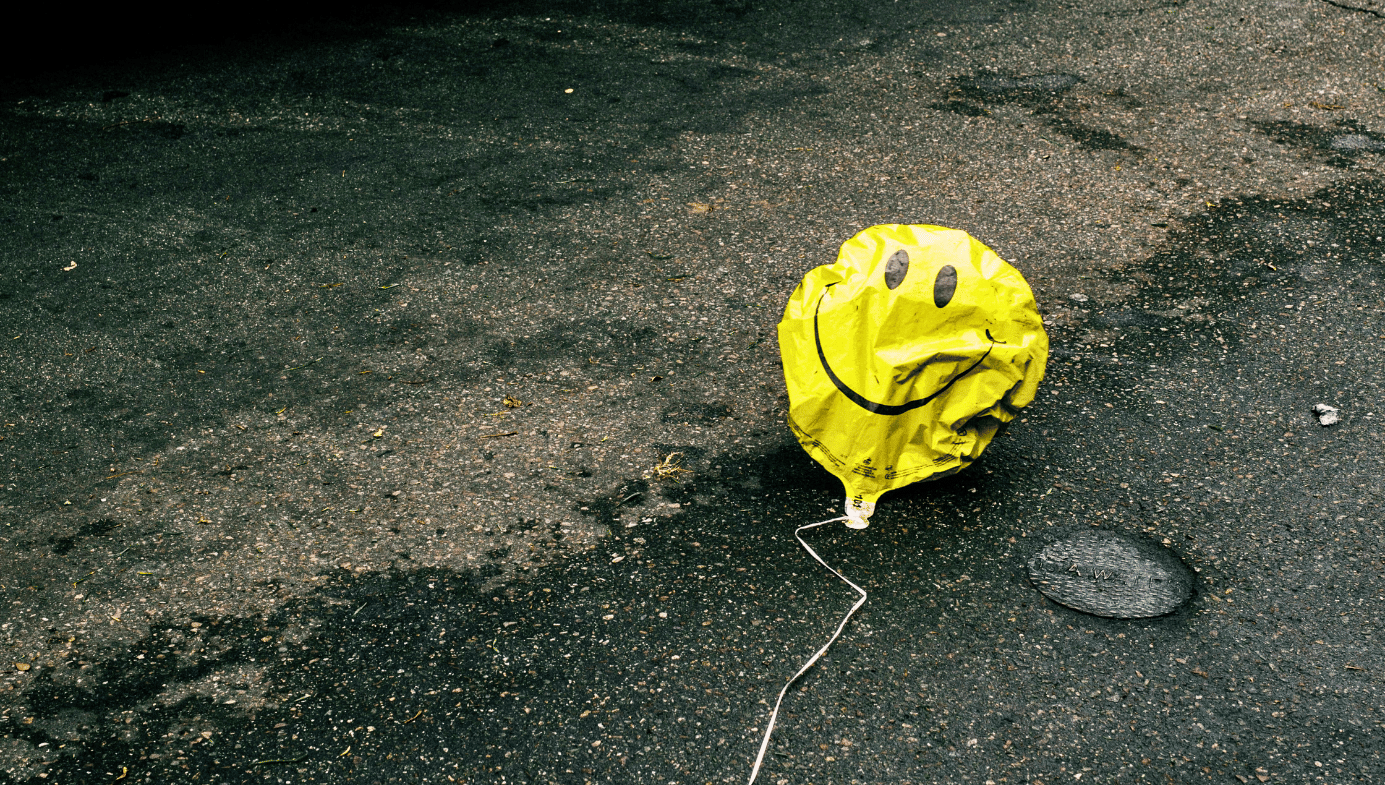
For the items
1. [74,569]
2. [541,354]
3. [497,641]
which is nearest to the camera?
[497,641]

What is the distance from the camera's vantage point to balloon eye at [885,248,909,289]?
10.2 feet

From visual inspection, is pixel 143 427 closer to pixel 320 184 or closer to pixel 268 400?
pixel 268 400

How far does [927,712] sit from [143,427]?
311cm

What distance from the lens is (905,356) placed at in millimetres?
3117

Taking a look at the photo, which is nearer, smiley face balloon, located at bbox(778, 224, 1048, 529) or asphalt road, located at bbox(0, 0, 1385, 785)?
asphalt road, located at bbox(0, 0, 1385, 785)

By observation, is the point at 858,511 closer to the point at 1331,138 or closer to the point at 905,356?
the point at 905,356

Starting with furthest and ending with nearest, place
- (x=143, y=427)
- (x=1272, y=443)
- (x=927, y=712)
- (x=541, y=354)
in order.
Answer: (x=541, y=354)
(x=143, y=427)
(x=1272, y=443)
(x=927, y=712)

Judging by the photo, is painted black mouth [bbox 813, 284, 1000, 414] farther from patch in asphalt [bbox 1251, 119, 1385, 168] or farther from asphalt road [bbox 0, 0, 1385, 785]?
patch in asphalt [bbox 1251, 119, 1385, 168]

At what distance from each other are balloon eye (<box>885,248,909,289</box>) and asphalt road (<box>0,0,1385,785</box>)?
82cm

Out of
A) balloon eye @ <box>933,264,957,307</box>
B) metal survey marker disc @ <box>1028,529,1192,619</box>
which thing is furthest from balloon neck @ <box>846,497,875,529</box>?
balloon eye @ <box>933,264,957,307</box>

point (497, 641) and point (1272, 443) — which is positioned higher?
point (1272, 443)

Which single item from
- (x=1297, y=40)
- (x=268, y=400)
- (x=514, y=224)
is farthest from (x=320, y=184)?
(x=1297, y=40)

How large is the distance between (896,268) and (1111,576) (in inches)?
45.6

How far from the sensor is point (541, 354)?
14.5 feet
